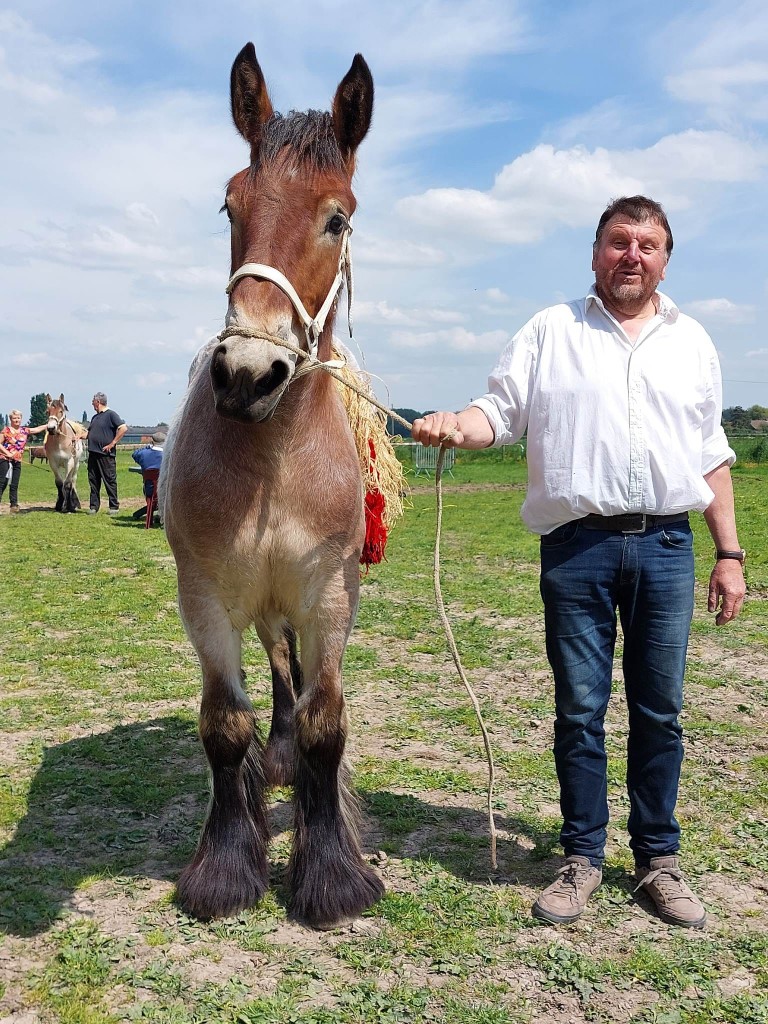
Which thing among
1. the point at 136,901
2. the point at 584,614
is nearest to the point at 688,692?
the point at 584,614

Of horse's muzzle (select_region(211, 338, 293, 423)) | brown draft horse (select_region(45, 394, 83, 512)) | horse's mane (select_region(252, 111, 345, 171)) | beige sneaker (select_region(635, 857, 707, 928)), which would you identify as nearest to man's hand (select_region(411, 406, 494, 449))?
horse's muzzle (select_region(211, 338, 293, 423))

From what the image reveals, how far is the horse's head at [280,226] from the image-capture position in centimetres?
242

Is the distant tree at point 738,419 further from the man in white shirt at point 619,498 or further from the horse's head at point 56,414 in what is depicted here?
the man in white shirt at point 619,498

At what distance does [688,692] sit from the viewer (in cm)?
523

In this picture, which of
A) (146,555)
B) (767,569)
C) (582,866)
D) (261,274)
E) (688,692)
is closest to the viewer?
(261,274)

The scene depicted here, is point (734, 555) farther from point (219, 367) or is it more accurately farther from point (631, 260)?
point (219, 367)


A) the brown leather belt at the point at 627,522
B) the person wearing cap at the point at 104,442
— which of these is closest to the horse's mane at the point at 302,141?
the brown leather belt at the point at 627,522

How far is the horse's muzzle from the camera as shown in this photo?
235cm

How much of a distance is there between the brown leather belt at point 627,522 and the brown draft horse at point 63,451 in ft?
47.4

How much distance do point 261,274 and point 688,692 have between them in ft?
13.3

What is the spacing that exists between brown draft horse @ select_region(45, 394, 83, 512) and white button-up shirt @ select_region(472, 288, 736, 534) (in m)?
14.2

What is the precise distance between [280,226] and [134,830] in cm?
260

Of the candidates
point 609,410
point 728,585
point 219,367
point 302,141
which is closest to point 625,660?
point 728,585

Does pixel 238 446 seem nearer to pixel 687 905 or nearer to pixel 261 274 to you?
pixel 261 274
